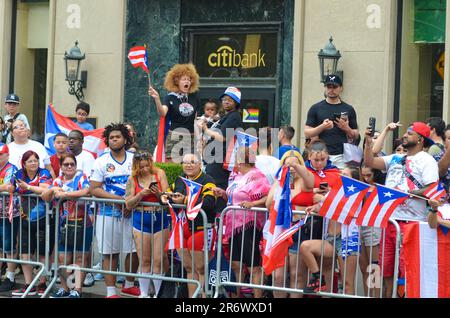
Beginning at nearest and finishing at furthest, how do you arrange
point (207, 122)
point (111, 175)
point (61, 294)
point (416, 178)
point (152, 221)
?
point (416, 178) < point (152, 221) < point (111, 175) < point (61, 294) < point (207, 122)

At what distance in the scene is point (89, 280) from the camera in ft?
41.5

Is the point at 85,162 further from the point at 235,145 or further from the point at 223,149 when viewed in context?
the point at 235,145

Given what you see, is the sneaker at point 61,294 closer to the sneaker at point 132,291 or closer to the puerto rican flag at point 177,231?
the sneaker at point 132,291

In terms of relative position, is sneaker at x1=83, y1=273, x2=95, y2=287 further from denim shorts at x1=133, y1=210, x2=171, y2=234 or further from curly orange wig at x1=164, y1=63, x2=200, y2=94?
curly orange wig at x1=164, y1=63, x2=200, y2=94

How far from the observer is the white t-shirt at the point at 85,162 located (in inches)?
524

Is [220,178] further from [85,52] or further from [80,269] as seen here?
[85,52]

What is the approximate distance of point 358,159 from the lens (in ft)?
37.0

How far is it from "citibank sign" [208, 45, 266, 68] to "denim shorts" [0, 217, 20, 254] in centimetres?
614

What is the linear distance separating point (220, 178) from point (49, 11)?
846cm

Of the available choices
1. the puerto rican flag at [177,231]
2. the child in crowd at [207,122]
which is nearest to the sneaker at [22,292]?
the puerto rican flag at [177,231]

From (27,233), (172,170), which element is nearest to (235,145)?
(172,170)

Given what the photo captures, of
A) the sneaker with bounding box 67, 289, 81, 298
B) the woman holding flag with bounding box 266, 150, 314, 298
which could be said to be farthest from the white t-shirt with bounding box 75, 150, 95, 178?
the woman holding flag with bounding box 266, 150, 314, 298

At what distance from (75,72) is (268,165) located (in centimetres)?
790

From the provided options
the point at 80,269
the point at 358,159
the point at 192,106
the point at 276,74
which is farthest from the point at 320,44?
the point at 80,269
